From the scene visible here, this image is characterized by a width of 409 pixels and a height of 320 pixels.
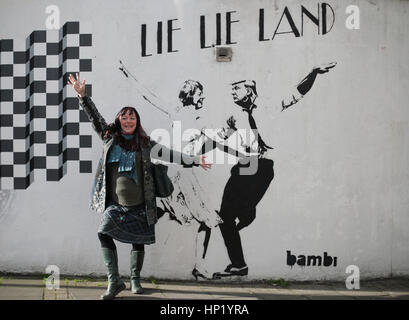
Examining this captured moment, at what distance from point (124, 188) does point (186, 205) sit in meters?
1.04

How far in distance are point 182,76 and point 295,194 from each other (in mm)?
1950

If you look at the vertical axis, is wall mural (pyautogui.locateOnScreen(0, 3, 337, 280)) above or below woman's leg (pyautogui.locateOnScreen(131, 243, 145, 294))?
above

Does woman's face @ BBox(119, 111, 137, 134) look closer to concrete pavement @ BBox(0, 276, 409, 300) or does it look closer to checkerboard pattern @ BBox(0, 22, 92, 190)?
checkerboard pattern @ BBox(0, 22, 92, 190)

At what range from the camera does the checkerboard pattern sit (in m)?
5.82

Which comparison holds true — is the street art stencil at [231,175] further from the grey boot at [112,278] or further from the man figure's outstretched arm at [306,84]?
the grey boot at [112,278]

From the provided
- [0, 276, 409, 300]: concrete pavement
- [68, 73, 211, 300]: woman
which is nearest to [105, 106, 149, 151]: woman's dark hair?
[68, 73, 211, 300]: woman

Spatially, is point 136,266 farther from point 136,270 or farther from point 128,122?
point 128,122

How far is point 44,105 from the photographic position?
19.2ft

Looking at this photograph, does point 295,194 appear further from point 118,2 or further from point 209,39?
point 118,2

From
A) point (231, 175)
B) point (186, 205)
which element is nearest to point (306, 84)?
point (231, 175)

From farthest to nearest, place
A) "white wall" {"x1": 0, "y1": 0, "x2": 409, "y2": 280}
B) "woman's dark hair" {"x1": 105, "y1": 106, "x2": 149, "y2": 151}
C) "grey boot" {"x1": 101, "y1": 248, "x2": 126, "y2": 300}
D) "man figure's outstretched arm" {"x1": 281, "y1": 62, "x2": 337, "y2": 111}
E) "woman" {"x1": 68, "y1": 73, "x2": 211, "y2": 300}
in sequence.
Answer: "man figure's outstretched arm" {"x1": 281, "y1": 62, "x2": 337, "y2": 111} → "white wall" {"x1": 0, "y1": 0, "x2": 409, "y2": 280} → "woman's dark hair" {"x1": 105, "y1": 106, "x2": 149, "y2": 151} → "woman" {"x1": 68, "y1": 73, "x2": 211, "y2": 300} → "grey boot" {"x1": 101, "y1": 248, "x2": 126, "y2": 300}

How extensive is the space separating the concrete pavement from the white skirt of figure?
0.73m

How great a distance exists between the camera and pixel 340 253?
5914 mm

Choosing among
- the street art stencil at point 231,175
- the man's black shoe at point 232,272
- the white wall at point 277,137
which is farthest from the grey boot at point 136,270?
the man's black shoe at point 232,272
